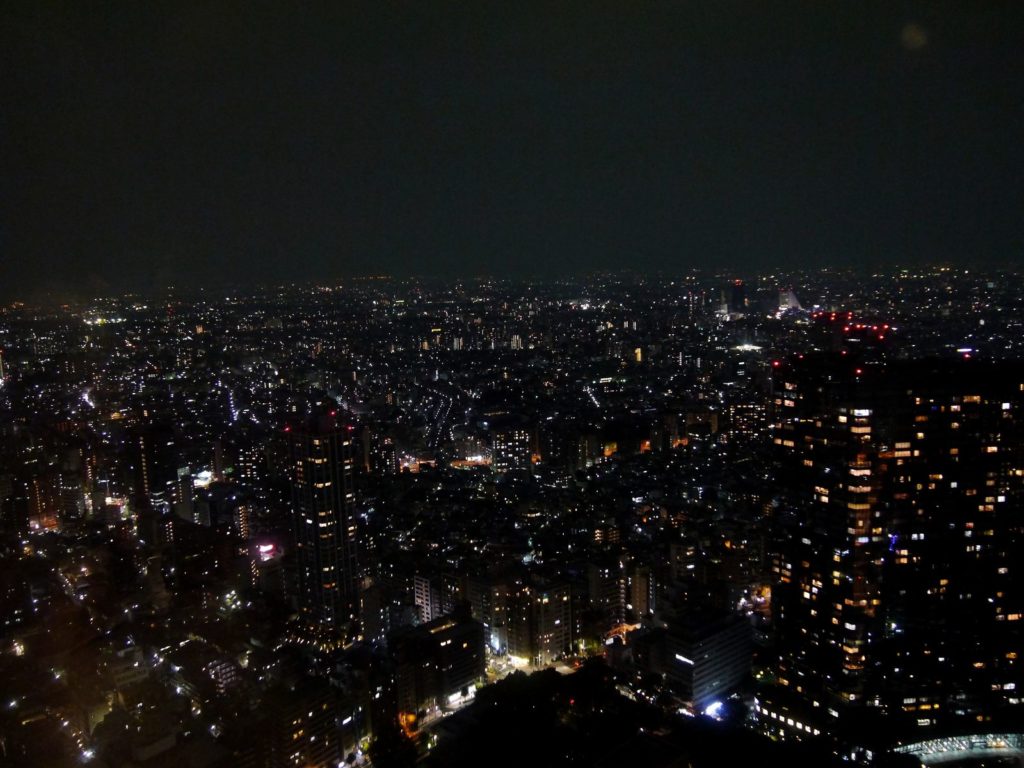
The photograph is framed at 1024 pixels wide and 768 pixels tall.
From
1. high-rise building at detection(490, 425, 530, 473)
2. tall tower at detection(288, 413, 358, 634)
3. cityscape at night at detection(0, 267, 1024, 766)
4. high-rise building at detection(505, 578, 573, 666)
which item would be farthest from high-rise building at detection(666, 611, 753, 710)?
high-rise building at detection(490, 425, 530, 473)

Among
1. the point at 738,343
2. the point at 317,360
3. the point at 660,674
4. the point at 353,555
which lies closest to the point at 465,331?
the point at 317,360

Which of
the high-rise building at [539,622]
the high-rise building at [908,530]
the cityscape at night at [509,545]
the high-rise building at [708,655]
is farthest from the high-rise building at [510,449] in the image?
the high-rise building at [908,530]

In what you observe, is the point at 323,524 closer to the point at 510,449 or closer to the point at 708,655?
the point at 708,655

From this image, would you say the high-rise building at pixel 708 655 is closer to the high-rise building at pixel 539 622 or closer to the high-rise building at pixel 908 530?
the high-rise building at pixel 908 530

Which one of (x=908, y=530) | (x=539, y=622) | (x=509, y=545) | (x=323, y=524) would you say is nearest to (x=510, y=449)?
(x=509, y=545)

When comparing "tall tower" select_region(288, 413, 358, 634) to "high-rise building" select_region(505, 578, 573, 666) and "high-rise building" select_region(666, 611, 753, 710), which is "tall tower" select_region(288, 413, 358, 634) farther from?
"high-rise building" select_region(666, 611, 753, 710)

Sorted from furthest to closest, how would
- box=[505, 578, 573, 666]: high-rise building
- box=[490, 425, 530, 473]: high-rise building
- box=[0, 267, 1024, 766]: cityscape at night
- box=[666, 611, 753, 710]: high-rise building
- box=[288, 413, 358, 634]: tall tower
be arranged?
box=[490, 425, 530, 473]: high-rise building < box=[288, 413, 358, 634]: tall tower < box=[505, 578, 573, 666]: high-rise building < box=[666, 611, 753, 710]: high-rise building < box=[0, 267, 1024, 766]: cityscape at night

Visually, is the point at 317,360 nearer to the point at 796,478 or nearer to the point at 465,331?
the point at 465,331
